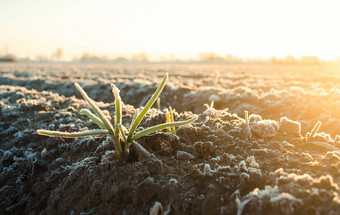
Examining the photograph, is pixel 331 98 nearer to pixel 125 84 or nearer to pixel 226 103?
pixel 226 103

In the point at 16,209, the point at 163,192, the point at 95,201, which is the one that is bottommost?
the point at 16,209

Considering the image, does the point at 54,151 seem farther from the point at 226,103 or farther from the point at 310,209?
the point at 226,103

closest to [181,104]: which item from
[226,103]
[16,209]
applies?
[226,103]

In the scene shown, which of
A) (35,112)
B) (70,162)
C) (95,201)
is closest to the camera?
(95,201)

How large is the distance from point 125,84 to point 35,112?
377 cm

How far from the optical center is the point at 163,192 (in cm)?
179

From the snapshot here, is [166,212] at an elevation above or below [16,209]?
above

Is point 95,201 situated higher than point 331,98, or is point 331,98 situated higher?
point 331,98

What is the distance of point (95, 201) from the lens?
194 cm

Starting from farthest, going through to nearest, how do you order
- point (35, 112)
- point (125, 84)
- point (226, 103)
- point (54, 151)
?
point (125, 84), point (226, 103), point (35, 112), point (54, 151)

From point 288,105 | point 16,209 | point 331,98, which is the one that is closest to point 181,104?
point 288,105

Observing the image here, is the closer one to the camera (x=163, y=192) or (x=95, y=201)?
(x=163, y=192)

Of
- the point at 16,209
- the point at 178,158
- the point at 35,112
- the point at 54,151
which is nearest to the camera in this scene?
the point at 178,158

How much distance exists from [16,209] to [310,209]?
2313 mm
